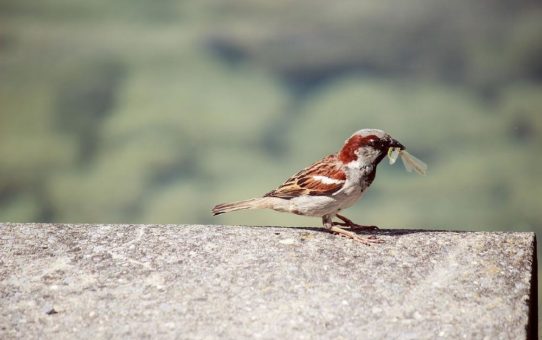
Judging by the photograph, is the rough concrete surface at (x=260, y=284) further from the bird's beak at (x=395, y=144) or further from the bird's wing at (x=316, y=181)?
the bird's beak at (x=395, y=144)

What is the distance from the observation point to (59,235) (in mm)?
6324

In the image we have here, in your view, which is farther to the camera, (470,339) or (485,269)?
(485,269)

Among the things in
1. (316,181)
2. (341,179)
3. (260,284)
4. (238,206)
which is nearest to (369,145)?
(341,179)

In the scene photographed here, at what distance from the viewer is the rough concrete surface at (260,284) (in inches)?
197

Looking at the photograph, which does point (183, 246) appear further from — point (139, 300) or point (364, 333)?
point (364, 333)

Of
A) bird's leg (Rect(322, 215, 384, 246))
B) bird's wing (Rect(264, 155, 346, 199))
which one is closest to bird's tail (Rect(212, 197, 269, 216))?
bird's wing (Rect(264, 155, 346, 199))

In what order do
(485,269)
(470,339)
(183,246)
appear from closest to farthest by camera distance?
(470,339) < (485,269) < (183,246)

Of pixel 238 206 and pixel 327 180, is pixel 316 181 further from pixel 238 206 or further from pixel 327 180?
pixel 238 206

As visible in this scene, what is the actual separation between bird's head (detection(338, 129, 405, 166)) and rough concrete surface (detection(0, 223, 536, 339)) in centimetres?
63

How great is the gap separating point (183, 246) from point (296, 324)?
4.45 feet

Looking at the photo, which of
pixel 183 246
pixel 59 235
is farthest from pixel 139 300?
pixel 59 235

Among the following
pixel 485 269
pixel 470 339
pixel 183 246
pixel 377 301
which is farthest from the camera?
pixel 183 246

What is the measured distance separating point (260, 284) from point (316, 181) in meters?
1.01

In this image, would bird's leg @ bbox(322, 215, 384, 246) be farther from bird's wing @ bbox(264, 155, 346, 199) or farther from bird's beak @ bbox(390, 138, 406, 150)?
bird's beak @ bbox(390, 138, 406, 150)
